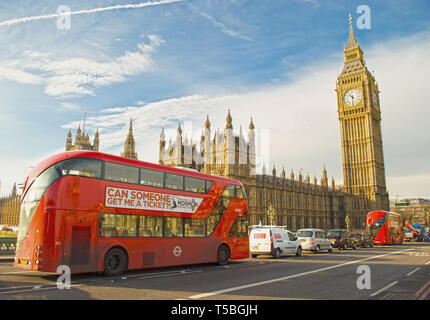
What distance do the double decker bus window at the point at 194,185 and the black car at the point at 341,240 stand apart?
16452 millimetres

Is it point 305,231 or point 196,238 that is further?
point 305,231

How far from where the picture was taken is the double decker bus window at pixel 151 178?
12195 mm

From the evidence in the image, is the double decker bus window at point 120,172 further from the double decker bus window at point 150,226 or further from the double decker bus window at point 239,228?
the double decker bus window at point 239,228

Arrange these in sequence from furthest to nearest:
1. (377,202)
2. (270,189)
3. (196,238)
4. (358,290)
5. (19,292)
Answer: (377,202), (270,189), (196,238), (358,290), (19,292)

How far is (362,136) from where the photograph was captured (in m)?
79.3

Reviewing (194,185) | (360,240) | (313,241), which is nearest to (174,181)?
(194,185)

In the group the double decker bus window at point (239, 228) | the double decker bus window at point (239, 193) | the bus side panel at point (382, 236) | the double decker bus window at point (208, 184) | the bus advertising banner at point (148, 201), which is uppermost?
the double decker bus window at point (208, 184)

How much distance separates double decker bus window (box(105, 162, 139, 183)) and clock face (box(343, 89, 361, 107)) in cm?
7940

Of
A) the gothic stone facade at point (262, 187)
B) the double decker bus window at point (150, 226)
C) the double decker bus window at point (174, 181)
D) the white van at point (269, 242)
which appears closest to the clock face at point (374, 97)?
the gothic stone facade at point (262, 187)

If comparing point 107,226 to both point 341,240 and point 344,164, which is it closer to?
point 341,240
